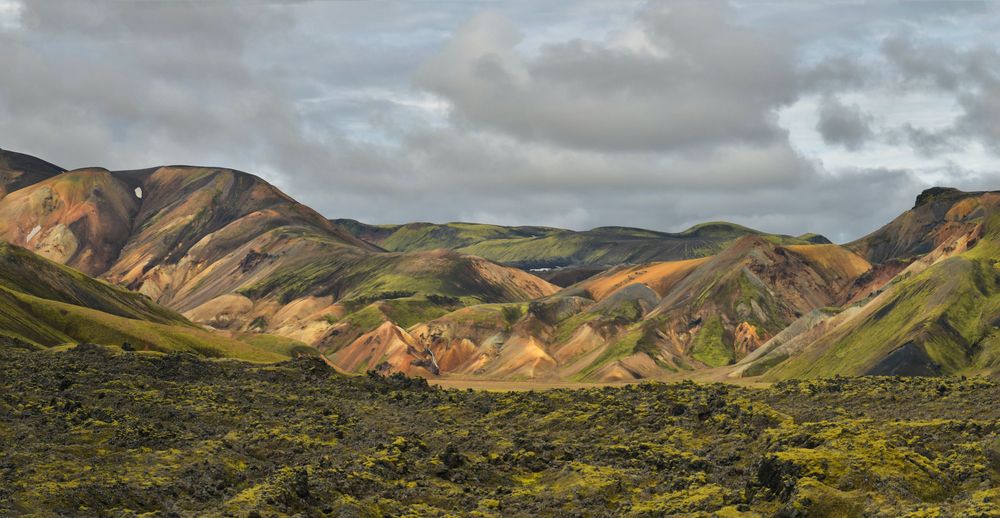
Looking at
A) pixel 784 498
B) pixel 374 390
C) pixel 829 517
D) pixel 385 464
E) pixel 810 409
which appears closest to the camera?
pixel 829 517

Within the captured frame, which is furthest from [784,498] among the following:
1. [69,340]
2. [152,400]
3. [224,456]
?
[69,340]

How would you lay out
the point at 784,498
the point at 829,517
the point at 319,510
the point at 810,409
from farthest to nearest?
1. the point at 810,409
2. the point at 319,510
3. the point at 784,498
4. the point at 829,517

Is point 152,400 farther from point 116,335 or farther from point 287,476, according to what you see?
point 116,335

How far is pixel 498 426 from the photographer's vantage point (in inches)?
3516

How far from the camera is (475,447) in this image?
257 feet

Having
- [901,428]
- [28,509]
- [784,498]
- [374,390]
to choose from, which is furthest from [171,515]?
[374,390]

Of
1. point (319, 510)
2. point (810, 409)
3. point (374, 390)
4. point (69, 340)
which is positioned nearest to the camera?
point (319, 510)

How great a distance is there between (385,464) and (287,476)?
923 centimetres

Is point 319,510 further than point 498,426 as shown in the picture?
No

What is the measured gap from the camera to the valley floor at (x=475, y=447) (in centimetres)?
5488

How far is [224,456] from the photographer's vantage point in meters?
70.0

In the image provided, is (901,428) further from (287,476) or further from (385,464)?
(287,476)

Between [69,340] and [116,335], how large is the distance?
383 inches

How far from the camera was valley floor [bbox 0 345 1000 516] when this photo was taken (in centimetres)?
5488
